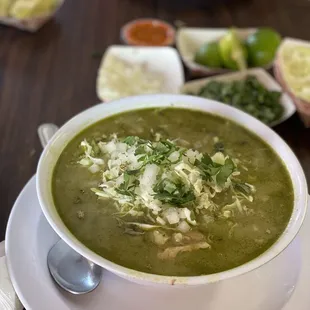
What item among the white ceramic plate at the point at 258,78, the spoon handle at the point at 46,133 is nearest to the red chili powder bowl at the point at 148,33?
the white ceramic plate at the point at 258,78

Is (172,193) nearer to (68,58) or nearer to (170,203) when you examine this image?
(170,203)

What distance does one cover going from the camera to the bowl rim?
1.13 meters

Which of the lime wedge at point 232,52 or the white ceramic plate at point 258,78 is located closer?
the white ceramic plate at point 258,78

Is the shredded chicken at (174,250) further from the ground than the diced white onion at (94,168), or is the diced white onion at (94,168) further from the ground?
the diced white onion at (94,168)

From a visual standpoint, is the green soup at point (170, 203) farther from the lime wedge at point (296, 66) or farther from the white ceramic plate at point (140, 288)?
the lime wedge at point (296, 66)

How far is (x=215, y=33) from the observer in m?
2.44

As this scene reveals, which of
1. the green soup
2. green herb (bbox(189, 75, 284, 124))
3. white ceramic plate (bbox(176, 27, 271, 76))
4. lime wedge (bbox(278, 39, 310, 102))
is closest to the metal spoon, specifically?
the green soup

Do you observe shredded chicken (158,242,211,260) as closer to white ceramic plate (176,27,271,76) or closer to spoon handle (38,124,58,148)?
spoon handle (38,124,58,148)

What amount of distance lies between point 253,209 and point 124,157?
0.38 m

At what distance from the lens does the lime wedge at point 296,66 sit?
2.10 metres

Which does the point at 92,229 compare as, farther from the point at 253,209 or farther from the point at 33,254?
the point at 253,209

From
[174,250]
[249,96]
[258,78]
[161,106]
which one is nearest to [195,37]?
[258,78]

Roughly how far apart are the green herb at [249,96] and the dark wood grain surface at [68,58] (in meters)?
0.10

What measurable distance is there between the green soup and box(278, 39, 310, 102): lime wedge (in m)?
0.72
